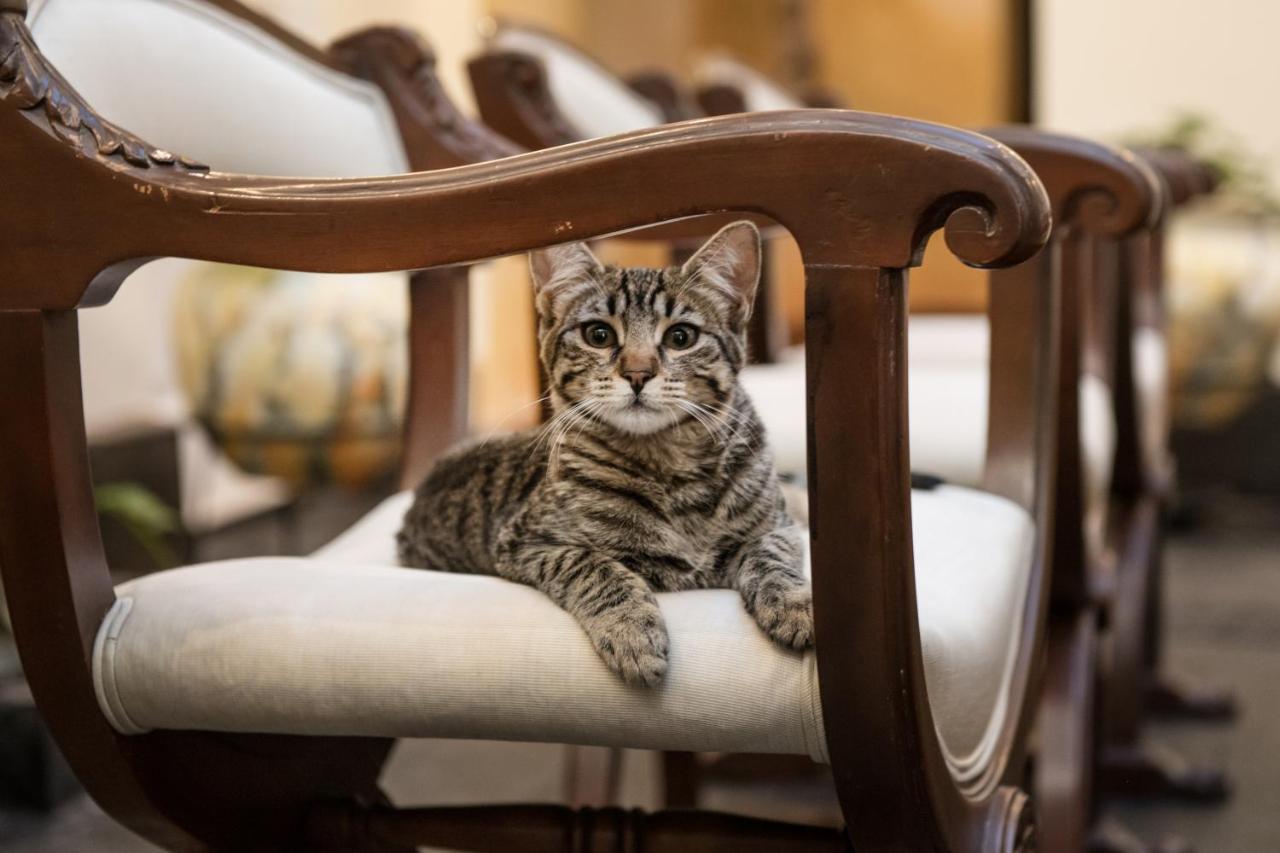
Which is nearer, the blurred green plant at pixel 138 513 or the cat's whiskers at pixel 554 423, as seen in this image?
the cat's whiskers at pixel 554 423

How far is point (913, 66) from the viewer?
409 centimetres

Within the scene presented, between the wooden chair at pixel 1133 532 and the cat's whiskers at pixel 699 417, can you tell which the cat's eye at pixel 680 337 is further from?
the wooden chair at pixel 1133 532

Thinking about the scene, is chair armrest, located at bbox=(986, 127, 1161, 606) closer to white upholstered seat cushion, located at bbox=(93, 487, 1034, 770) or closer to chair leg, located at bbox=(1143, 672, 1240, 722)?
white upholstered seat cushion, located at bbox=(93, 487, 1034, 770)

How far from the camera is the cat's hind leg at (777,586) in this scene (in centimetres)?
76

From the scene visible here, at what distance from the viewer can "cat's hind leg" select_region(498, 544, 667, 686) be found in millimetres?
766

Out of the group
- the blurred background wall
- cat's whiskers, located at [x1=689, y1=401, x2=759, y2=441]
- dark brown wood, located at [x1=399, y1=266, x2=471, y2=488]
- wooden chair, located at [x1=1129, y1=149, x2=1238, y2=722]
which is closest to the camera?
cat's whiskers, located at [x1=689, y1=401, x2=759, y2=441]

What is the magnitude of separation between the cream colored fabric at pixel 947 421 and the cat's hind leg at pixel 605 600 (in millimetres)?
254

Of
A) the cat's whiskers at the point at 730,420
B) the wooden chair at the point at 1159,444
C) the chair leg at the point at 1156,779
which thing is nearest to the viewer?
the cat's whiskers at the point at 730,420

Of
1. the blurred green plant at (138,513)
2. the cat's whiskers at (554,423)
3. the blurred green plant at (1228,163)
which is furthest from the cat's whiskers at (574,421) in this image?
the blurred green plant at (1228,163)

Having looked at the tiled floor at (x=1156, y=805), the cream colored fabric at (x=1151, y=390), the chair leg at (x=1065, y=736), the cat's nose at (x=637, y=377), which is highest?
the cat's nose at (x=637, y=377)

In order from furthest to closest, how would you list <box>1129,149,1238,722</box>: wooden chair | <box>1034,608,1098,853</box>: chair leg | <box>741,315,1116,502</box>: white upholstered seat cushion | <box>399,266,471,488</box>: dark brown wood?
1. <box>1129,149,1238,722</box>: wooden chair
2. <box>1034,608,1098,853</box>: chair leg
3. <box>399,266,471,488</box>: dark brown wood
4. <box>741,315,1116,502</box>: white upholstered seat cushion

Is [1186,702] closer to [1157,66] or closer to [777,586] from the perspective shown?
[777,586]

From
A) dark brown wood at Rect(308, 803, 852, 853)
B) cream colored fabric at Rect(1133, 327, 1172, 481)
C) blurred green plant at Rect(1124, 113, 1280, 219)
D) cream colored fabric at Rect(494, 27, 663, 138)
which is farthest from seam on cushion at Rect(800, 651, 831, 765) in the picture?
blurred green plant at Rect(1124, 113, 1280, 219)

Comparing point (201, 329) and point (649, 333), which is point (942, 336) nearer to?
point (201, 329)
